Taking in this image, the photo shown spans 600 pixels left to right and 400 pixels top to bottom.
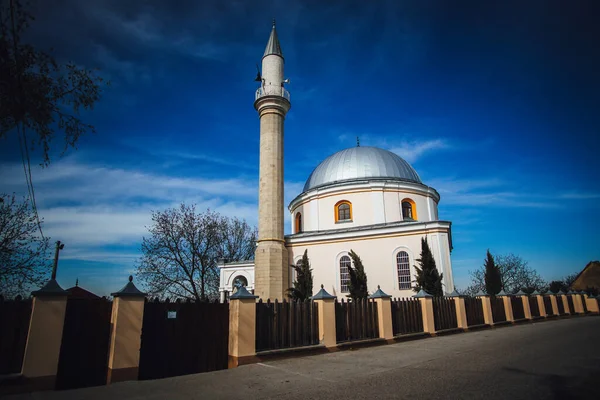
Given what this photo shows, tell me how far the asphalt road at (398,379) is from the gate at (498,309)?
25.2 ft

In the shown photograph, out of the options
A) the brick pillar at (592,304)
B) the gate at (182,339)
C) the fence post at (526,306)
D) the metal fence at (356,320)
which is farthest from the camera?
the brick pillar at (592,304)

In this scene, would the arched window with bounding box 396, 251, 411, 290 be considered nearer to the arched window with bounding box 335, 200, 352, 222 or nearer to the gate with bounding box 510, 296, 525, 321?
the arched window with bounding box 335, 200, 352, 222

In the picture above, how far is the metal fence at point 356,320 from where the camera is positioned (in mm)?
10203

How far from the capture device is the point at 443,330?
520 inches

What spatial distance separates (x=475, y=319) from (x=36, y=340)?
15.3 metres

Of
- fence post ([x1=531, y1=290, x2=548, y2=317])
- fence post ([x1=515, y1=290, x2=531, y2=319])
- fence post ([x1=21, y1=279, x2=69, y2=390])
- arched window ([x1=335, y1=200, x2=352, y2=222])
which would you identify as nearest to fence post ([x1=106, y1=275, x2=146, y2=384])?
fence post ([x1=21, y1=279, x2=69, y2=390])

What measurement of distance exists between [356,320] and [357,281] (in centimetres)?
746

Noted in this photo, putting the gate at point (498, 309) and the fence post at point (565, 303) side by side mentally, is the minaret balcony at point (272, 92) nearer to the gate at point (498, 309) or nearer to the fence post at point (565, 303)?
the gate at point (498, 309)

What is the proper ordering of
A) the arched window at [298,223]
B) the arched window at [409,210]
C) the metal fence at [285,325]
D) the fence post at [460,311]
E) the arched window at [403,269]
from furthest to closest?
1. the arched window at [298,223]
2. the arched window at [409,210]
3. the arched window at [403,269]
4. the fence post at [460,311]
5. the metal fence at [285,325]

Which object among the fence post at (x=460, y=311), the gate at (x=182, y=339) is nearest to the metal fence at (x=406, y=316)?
the fence post at (x=460, y=311)

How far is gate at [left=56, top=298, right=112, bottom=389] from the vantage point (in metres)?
5.97

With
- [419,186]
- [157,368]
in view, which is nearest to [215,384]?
[157,368]

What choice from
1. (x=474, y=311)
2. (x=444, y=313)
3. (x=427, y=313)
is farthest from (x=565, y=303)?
(x=427, y=313)

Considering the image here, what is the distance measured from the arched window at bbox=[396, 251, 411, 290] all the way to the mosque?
5 cm
